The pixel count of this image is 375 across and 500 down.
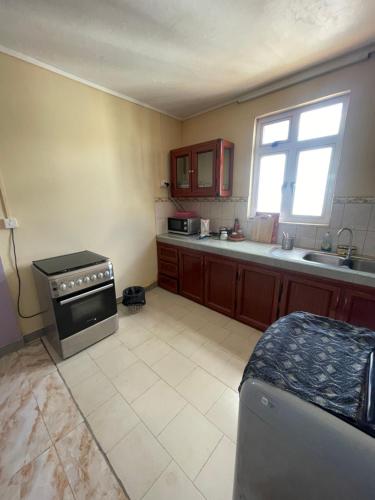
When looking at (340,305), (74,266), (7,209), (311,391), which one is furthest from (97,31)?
(340,305)

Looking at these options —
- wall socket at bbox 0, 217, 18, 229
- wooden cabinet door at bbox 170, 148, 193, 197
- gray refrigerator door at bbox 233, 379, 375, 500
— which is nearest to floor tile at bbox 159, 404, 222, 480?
gray refrigerator door at bbox 233, 379, 375, 500

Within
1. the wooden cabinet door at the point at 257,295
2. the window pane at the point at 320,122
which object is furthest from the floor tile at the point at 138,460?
the window pane at the point at 320,122

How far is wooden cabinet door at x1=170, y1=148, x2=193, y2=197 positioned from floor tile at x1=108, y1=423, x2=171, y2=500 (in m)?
2.55

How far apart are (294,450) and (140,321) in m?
2.03

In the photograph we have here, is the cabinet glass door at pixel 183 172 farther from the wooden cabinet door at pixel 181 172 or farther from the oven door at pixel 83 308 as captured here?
the oven door at pixel 83 308

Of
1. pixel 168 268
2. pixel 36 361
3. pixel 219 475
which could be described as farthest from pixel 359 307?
pixel 36 361

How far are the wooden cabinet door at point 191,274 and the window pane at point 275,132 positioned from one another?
1.59 metres

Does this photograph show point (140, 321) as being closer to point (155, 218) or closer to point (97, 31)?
point (155, 218)

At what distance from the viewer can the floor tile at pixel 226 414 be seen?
1.32 meters

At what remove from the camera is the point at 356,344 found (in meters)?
0.83

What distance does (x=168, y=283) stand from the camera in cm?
314

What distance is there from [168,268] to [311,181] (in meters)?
2.10

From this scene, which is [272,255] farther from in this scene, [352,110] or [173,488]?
[173,488]

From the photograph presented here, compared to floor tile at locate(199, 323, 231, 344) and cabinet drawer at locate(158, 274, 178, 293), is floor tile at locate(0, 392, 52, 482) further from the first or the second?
cabinet drawer at locate(158, 274, 178, 293)
